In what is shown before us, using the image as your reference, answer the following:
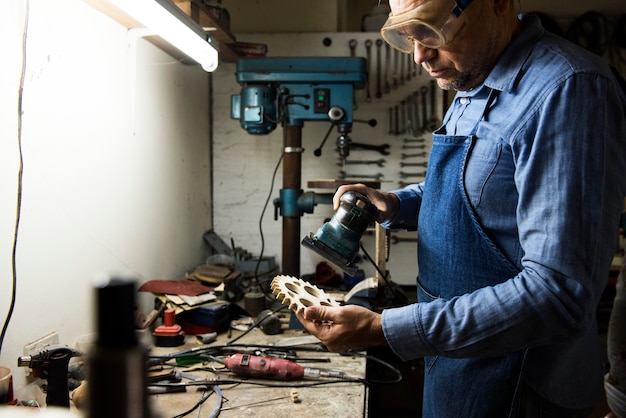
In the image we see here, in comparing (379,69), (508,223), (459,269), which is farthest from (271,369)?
(379,69)

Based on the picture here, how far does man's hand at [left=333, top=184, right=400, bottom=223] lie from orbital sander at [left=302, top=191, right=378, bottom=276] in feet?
0.23

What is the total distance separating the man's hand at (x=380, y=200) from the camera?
136 centimetres

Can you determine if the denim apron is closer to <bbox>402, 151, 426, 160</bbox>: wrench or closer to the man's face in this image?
the man's face

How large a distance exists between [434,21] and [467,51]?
A: 114mm

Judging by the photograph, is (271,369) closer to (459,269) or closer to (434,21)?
(459,269)

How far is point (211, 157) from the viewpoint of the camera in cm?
309

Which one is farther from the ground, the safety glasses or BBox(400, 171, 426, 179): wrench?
the safety glasses

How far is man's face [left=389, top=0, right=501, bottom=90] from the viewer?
956 millimetres

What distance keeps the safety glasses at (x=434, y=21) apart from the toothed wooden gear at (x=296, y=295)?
0.65 metres

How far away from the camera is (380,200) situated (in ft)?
4.49

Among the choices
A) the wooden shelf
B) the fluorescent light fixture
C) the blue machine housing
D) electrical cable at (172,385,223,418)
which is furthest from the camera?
the blue machine housing

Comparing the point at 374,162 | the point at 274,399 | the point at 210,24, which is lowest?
the point at 274,399

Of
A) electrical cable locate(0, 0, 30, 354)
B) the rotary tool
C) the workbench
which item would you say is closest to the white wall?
electrical cable locate(0, 0, 30, 354)

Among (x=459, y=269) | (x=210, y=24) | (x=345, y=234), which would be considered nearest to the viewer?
(x=459, y=269)
